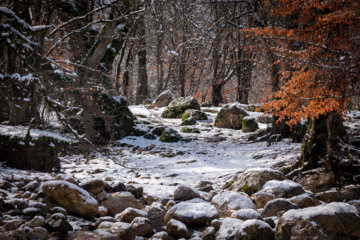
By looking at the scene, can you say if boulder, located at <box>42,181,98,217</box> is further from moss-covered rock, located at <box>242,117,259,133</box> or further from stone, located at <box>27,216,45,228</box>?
moss-covered rock, located at <box>242,117,259,133</box>

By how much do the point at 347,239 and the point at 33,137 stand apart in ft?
19.3

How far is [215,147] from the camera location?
395 inches

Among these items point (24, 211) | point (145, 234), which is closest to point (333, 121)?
point (145, 234)

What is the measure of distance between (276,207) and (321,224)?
107 centimetres

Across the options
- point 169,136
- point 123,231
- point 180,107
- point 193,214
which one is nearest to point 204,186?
point 193,214

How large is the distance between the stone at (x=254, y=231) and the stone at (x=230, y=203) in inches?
36.9

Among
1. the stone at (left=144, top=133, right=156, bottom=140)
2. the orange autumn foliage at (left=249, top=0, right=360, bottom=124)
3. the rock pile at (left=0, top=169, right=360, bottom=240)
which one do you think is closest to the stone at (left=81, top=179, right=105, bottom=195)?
the rock pile at (left=0, top=169, right=360, bottom=240)

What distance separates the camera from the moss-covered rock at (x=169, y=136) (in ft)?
36.8

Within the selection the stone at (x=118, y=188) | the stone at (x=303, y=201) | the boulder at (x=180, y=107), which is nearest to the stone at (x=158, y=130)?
the boulder at (x=180, y=107)

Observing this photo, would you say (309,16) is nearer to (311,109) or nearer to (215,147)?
(311,109)

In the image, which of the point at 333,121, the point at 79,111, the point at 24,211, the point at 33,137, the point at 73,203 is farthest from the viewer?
the point at 79,111

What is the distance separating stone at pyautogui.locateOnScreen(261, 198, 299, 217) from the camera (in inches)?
160

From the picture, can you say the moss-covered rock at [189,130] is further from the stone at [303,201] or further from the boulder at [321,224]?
the boulder at [321,224]

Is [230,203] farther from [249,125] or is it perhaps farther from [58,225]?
[249,125]
